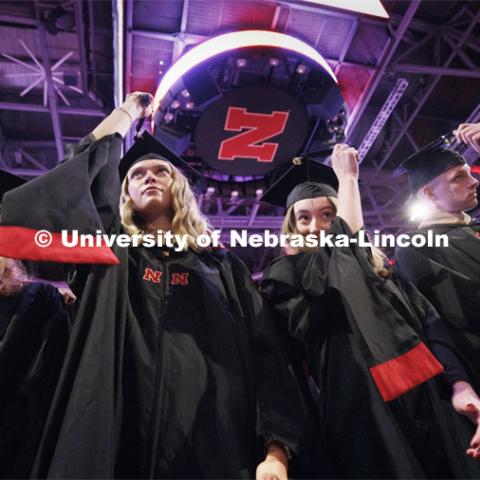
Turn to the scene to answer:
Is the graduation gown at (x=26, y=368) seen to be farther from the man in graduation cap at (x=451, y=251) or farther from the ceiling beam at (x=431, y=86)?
the ceiling beam at (x=431, y=86)

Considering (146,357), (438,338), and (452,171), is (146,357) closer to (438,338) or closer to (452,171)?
(438,338)

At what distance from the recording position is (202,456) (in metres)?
1.28

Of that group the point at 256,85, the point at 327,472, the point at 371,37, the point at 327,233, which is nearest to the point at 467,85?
the point at 371,37

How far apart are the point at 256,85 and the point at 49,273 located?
9.54 feet

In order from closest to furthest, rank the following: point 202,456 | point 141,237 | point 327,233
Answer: point 202,456 < point 327,233 < point 141,237

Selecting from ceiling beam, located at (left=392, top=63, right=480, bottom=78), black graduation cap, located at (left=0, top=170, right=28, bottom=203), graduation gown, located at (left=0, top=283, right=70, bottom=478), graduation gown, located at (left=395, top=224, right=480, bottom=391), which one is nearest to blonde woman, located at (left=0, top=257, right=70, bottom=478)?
graduation gown, located at (left=0, top=283, right=70, bottom=478)

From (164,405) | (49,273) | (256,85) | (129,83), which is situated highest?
(129,83)

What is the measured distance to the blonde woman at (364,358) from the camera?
1404mm

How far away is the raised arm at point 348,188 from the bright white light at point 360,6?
184 cm

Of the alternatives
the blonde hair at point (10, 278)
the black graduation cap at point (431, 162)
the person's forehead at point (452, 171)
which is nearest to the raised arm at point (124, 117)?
the blonde hair at point (10, 278)

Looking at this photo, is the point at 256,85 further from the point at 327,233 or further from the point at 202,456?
the point at 202,456

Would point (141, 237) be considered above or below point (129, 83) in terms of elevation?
below

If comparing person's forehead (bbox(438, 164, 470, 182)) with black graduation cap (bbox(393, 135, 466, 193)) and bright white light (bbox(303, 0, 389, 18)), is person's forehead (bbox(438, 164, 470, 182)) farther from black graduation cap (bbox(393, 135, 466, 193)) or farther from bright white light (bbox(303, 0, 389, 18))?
bright white light (bbox(303, 0, 389, 18))

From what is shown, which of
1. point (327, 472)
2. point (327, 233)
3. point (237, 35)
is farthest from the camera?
point (237, 35)
